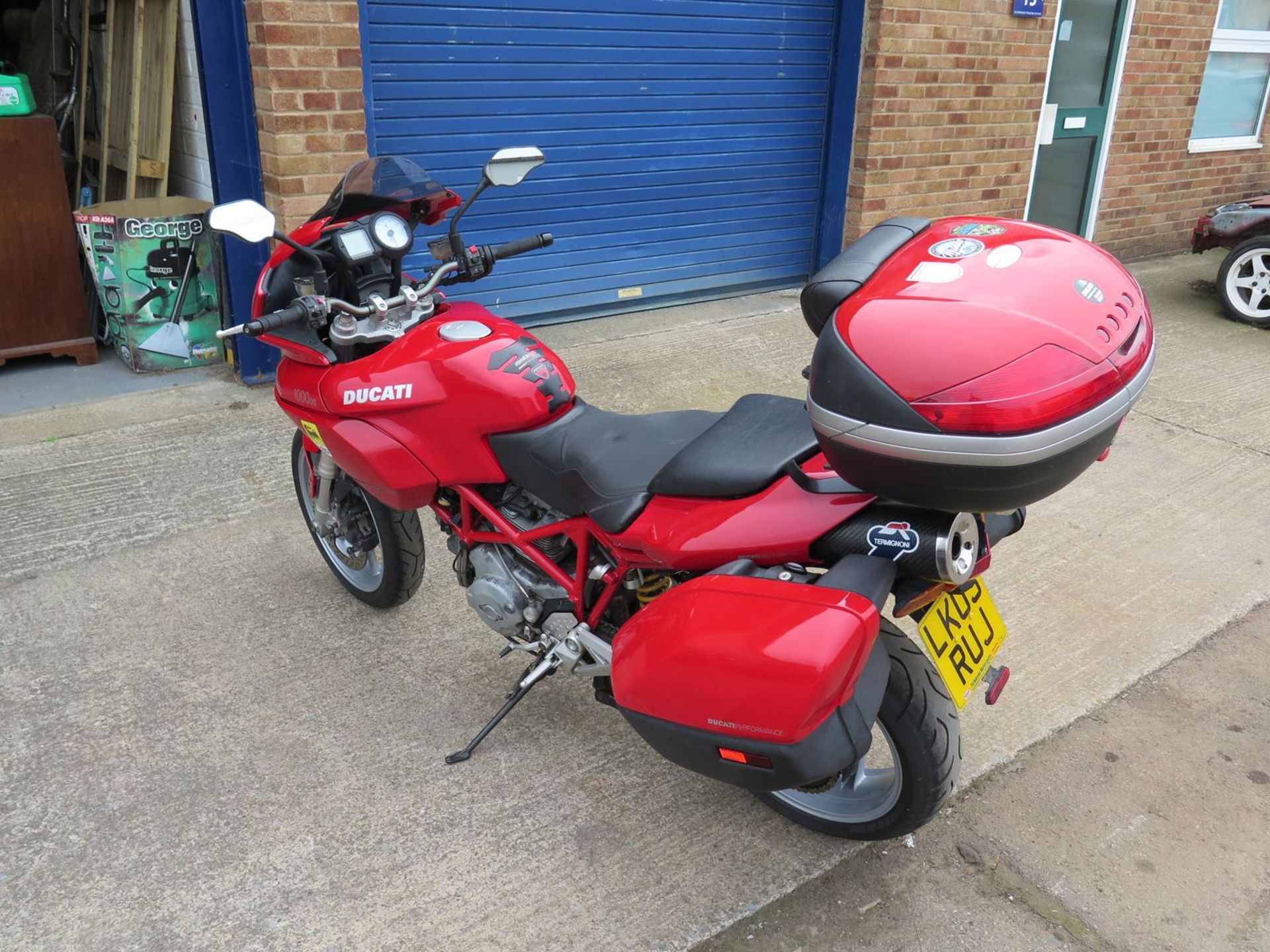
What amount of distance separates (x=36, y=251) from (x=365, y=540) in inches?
116

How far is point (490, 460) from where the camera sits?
95.7 inches

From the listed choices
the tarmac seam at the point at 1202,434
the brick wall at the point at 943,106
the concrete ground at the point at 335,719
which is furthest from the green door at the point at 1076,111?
the concrete ground at the point at 335,719

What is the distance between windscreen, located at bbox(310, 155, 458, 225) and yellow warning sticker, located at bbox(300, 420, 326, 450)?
54 cm

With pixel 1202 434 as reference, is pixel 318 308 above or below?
above

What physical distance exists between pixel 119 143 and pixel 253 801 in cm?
446

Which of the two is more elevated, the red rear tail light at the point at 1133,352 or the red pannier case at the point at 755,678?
the red rear tail light at the point at 1133,352

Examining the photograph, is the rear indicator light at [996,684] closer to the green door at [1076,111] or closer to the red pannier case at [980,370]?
the red pannier case at [980,370]

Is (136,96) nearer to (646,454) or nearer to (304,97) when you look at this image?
(304,97)

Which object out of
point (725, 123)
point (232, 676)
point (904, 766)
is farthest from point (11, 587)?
point (725, 123)

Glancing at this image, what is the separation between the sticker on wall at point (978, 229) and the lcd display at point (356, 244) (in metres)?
1.41

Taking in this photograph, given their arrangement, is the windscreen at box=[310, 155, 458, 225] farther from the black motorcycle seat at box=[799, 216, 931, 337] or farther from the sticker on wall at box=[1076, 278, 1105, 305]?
the sticker on wall at box=[1076, 278, 1105, 305]

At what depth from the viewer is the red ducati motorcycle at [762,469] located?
1.64m

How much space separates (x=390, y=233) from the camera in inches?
102

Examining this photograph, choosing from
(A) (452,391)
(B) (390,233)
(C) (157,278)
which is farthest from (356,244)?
(C) (157,278)
